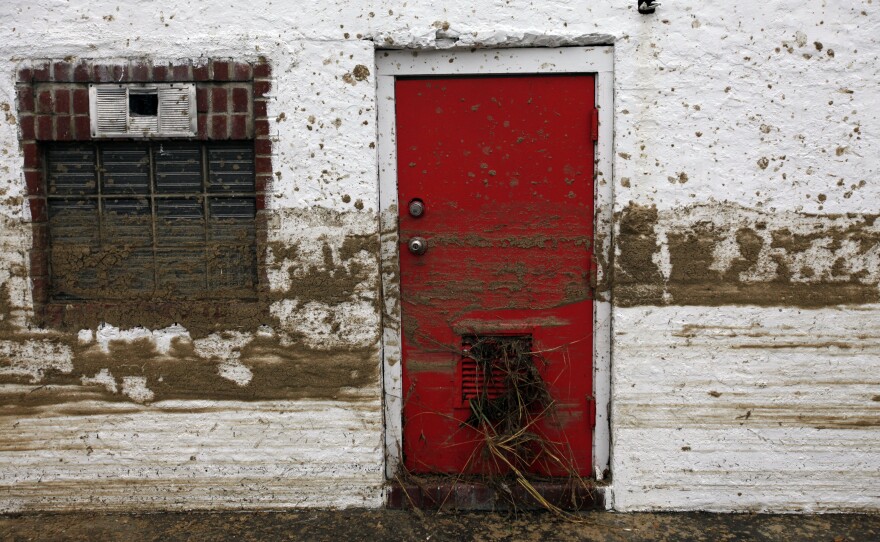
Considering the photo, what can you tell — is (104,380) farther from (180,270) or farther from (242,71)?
(242,71)

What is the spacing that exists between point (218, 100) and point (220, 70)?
0.14m

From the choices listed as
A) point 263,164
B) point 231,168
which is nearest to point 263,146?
point 263,164

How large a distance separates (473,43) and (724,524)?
2518 mm

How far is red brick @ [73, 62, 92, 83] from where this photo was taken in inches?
115

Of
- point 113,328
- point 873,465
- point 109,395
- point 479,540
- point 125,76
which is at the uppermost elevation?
point 125,76

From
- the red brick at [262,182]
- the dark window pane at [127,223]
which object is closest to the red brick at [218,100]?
the red brick at [262,182]

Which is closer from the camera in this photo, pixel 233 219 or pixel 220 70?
pixel 220 70

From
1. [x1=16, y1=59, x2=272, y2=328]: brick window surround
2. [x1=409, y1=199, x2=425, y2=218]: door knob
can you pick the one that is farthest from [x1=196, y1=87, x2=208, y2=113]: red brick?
[x1=409, y1=199, x2=425, y2=218]: door knob

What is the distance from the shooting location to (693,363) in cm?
297

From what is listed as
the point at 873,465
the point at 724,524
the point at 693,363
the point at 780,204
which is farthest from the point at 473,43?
the point at 873,465

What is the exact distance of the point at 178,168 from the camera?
9.90 feet

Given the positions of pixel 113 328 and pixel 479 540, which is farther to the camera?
pixel 113 328

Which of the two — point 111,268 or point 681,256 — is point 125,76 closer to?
point 111,268

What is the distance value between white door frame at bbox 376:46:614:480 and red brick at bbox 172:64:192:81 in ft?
2.87
